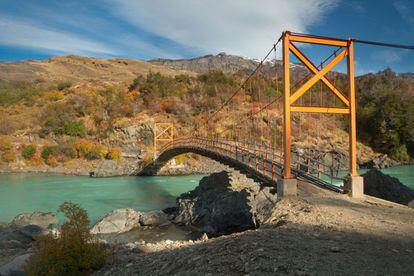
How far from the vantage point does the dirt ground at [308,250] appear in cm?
309

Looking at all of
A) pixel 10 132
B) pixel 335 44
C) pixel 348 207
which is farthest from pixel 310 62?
pixel 10 132

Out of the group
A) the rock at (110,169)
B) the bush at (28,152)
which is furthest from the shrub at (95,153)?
the bush at (28,152)

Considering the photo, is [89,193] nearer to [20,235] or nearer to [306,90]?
[20,235]

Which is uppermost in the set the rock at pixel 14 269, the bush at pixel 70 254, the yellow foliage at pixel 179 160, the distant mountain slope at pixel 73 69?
the distant mountain slope at pixel 73 69

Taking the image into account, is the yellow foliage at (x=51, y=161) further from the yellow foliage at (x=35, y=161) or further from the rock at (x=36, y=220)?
the rock at (x=36, y=220)

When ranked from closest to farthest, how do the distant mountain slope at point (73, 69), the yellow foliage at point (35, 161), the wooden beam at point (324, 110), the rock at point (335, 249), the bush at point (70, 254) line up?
the rock at point (335, 249) < the bush at point (70, 254) < the wooden beam at point (324, 110) < the yellow foliage at point (35, 161) < the distant mountain slope at point (73, 69)

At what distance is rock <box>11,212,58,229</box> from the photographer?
11.3 meters

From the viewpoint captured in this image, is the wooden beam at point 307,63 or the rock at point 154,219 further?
the rock at point 154,219

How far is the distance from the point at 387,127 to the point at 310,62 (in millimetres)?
36640

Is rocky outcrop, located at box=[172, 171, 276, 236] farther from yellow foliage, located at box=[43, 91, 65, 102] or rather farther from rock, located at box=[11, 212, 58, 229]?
yellow foliage, located at box=[43, 91, 65, 102]

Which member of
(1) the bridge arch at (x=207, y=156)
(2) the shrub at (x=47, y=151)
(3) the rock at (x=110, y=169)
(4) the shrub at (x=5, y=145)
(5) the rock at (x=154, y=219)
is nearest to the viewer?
(1) the bridge arch at (x=207, y=156)

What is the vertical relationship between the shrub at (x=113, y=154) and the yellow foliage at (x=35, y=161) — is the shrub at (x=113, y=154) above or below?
above

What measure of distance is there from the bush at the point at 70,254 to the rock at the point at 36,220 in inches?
302

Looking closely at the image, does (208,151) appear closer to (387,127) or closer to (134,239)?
(134,239)
